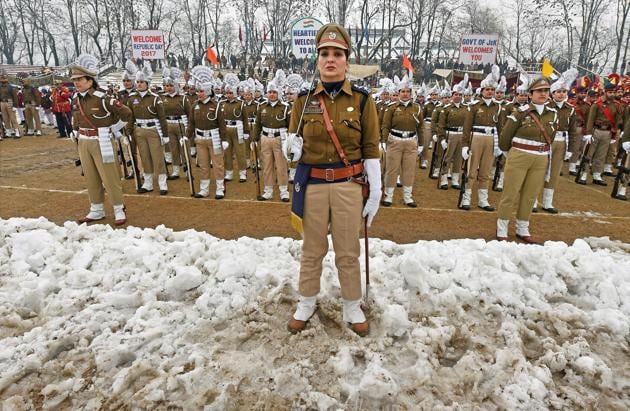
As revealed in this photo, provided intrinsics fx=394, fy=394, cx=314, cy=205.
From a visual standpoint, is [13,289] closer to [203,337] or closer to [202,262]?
[202,262]

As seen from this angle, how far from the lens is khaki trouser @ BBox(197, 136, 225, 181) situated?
27.6ft

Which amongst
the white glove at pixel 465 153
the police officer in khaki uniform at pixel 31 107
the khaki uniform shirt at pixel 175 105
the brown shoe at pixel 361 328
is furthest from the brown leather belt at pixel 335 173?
the police officer in khaki uniform at pixel 31 107

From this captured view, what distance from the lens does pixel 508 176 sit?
6004 millimetres

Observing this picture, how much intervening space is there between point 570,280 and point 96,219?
6952 mm

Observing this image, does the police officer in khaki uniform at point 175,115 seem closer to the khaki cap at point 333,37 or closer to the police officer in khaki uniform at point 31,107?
the khaki cap at point 333,37

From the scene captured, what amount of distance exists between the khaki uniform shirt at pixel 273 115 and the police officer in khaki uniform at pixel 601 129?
793 cm

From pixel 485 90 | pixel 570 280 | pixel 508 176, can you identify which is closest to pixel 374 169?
pixel 570 280

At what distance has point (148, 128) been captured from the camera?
845 centimetres

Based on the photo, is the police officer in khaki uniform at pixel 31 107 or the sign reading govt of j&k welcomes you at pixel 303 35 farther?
the police officer in khaki uniform at pixel 31 107

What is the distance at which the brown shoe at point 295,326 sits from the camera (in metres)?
3.48

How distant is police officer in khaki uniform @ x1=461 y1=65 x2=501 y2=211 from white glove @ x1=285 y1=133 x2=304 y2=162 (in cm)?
558

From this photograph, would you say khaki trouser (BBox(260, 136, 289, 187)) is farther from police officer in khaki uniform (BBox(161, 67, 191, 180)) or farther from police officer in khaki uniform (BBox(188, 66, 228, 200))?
police officer in khaki uniform (BBox(161, 67, 191, 180))

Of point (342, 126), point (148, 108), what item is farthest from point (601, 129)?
point (148, 108)

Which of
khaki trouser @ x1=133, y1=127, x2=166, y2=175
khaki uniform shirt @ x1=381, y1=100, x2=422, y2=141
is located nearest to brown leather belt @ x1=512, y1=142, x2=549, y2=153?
khaki uniform shirt @ x1=381, y1=100, x2=422, y2=141
